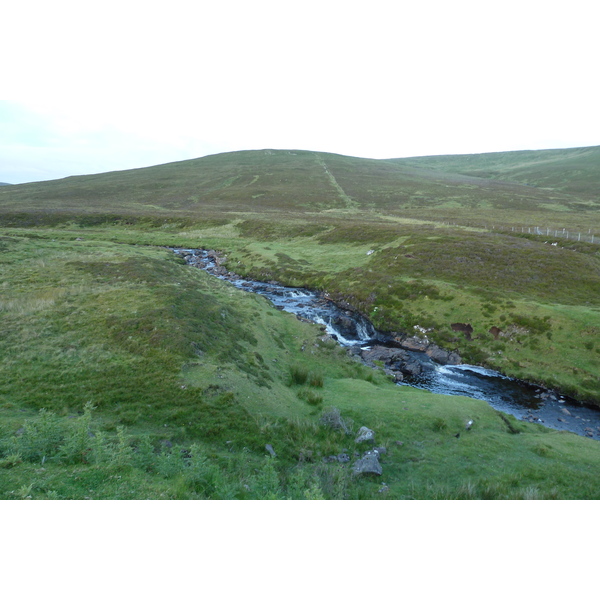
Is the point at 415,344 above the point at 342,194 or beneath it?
beneath

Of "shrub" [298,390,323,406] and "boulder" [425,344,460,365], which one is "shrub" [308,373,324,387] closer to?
"shrub" [298,390,323,406]

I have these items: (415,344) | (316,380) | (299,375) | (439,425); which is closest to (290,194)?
(415,344)

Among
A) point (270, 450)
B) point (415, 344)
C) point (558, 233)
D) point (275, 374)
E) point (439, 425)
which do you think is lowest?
point (415, 344)

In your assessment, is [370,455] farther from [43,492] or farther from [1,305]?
[1,305]

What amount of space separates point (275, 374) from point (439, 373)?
14549 mm

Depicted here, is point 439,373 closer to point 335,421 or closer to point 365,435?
point 365,435

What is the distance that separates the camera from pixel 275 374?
20625mm

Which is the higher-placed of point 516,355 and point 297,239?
point 297,239

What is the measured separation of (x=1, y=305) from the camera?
22969 millimetres

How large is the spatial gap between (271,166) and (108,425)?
203833 mm

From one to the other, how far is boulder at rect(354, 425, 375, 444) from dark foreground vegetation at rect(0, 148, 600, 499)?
0.21 meters

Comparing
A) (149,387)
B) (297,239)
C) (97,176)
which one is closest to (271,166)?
(97,176)

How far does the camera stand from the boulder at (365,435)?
14.9m

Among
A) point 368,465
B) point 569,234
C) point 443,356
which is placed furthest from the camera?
point 569,234
